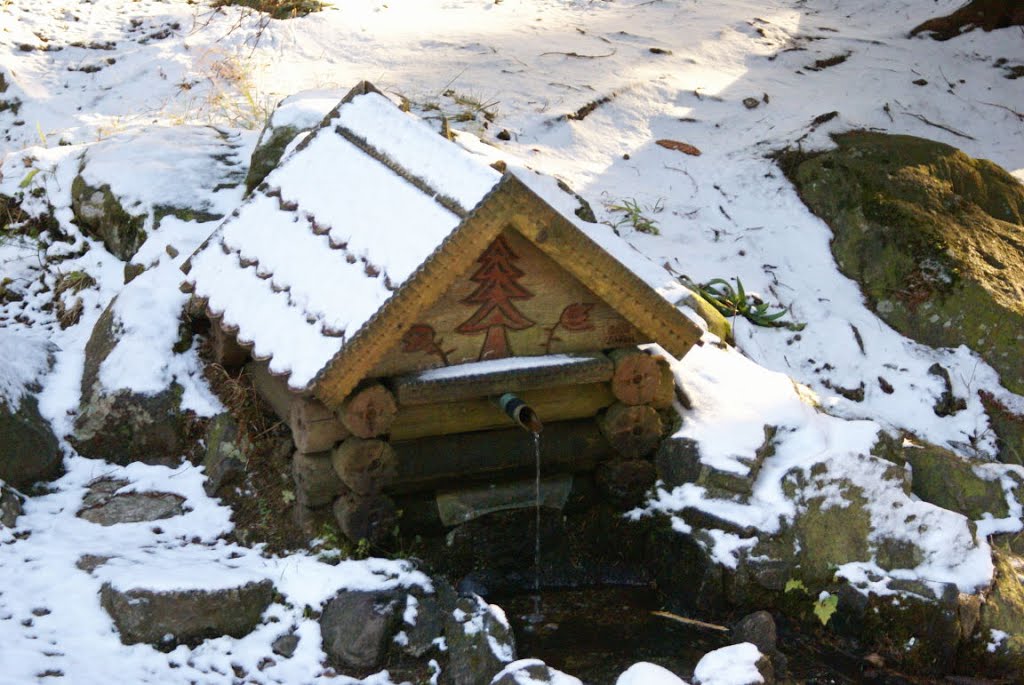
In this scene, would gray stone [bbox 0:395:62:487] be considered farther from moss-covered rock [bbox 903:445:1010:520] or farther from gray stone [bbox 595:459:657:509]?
moss-covered rock [bbox 903:445:1010:520]

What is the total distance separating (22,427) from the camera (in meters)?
5.88

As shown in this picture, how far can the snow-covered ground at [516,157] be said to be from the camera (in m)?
5.28

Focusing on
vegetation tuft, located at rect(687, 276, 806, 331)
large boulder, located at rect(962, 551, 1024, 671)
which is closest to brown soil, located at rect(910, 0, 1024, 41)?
vegetation tuft, located at rect(687, 276, 806, 331)

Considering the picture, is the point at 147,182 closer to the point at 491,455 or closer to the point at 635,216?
the point at 635,216

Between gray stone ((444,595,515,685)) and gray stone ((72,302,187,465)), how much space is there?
1.98 m

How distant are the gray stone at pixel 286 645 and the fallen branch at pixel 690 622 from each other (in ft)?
5.46

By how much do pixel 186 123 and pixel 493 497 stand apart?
428 centimetres

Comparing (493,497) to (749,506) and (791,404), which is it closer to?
(749,506)

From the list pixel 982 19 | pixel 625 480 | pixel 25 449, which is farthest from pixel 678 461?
pixel 982 19

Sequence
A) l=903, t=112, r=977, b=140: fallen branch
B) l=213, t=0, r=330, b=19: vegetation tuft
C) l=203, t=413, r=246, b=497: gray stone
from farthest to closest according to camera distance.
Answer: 1. l=213, t=0, r=330, b=19: vegetation tuft
2. l=903, t=112, r=977, b=140: fallen branch
3. l=203, t=413, r=246, b=497: gray stone

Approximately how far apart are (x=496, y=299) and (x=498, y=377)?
1.13 feet

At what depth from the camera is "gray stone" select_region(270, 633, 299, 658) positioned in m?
4.89

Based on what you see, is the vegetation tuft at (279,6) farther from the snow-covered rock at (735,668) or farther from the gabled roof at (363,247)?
the snow-covered rock at (735,668)

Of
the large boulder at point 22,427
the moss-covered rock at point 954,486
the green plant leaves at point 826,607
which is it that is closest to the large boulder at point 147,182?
the large boulder at point 22,427
